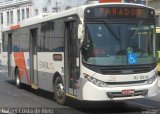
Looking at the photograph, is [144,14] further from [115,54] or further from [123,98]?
[123,98]

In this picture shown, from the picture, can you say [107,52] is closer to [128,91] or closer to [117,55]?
[117,55]

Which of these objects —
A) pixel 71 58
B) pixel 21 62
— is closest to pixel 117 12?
pixel 71 58

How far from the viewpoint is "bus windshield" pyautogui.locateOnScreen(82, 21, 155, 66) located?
12.3m

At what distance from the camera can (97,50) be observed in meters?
12.3

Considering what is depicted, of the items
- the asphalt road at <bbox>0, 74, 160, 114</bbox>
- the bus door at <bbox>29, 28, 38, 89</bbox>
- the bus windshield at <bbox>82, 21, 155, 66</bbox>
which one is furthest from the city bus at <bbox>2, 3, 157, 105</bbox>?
the bus door at <bbox>29, 28, 38, 89</bbox>

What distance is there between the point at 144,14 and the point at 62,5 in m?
55.3

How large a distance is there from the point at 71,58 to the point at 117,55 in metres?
1.67

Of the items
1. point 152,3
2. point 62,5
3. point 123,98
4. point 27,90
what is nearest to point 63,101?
point 123,98

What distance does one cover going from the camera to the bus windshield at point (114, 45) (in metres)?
12.3

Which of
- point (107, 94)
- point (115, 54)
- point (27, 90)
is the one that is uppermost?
point (115, 54)

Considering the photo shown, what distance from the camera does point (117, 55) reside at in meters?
12.4

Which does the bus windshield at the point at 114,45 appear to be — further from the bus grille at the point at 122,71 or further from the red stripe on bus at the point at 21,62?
the red stripe on bus at the point at 21,62

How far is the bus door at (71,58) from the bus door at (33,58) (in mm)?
3776

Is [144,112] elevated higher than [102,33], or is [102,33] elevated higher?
[102,33]
